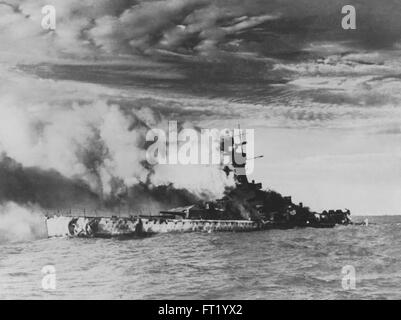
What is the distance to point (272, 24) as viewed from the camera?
6.96 metres

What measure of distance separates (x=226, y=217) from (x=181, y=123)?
168 centimetres

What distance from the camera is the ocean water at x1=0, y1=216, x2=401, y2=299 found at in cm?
665

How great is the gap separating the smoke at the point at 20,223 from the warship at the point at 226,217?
0.12 metres

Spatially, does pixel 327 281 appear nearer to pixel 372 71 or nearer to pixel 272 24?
pixel 372 71

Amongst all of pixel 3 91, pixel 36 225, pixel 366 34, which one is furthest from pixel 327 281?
pixel 3 91

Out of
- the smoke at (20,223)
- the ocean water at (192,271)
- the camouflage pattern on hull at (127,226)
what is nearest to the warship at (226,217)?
the camouflage pattern on hull at (127,226)

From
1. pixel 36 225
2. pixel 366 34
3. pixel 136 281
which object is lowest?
pixel 136 281

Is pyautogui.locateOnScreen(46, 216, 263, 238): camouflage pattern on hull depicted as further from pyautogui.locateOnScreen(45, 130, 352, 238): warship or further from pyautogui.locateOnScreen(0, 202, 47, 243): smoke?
pyautogui.locateOnScreen(0, 202, 47, 243): smoke

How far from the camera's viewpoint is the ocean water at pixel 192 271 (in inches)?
262

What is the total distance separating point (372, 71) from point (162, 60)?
265cm

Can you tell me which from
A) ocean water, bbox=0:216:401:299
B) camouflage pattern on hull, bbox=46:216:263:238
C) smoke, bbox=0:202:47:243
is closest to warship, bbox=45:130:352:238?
camouflage pattern on hull, bbox=46:216:263:238

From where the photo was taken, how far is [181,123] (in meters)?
7.10

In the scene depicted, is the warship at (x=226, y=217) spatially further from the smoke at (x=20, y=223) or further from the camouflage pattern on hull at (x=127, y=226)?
the smoke at (x=20, y=223)

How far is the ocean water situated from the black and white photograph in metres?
0.02
